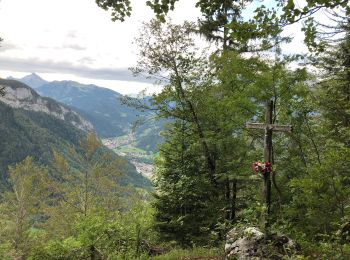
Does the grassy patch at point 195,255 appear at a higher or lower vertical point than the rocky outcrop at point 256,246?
lower

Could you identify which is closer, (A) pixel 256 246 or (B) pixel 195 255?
(A) pixel 256 246

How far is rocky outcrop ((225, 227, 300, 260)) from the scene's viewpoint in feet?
25.2

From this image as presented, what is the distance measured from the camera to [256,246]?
793 centimetres

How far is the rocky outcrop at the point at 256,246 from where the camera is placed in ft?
25.2

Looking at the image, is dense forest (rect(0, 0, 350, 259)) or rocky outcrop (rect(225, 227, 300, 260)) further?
dense forest (rect(0, 0, 350, 259))

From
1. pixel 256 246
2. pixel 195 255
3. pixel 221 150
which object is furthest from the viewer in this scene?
pixel 221 150

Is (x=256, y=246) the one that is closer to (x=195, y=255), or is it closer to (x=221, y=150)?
(x=195, y=255)

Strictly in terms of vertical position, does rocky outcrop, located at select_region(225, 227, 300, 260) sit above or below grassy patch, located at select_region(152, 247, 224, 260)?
above

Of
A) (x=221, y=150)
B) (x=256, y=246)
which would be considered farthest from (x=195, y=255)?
(x=221, y=150)

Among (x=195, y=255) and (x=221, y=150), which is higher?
(x=221, y=150)

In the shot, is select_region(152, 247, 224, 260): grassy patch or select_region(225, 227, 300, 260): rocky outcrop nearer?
select_region(225, 227, 300, 260): rocky outcrop

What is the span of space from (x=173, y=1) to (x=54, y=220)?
117 feet

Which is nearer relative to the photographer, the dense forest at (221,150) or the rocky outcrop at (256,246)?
the rocky outcrop at (256,246)

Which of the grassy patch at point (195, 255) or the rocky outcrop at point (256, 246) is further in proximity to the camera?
the grassy patch at point (195, 255)
